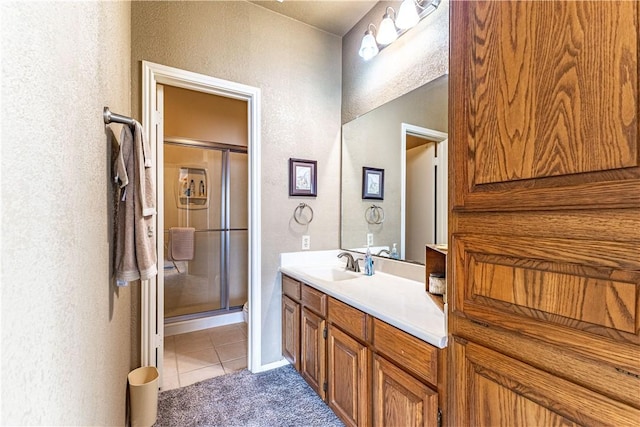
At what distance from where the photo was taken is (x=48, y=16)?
1.70 feet

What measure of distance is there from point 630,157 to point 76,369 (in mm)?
1306

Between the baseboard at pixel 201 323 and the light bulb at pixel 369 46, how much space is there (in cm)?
292

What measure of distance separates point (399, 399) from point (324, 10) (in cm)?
252

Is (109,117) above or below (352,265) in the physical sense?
above

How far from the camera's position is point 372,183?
2.23 metres

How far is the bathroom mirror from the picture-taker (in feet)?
5.53

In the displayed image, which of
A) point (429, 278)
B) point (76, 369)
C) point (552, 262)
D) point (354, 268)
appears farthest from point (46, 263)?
point (354, 268)

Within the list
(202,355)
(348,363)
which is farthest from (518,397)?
(202,355)

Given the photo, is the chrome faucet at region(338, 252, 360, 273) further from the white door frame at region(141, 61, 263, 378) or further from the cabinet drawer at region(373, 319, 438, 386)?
the cabinet drawer at region(373, 319, 438, 386)

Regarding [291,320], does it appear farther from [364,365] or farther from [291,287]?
[364,365]

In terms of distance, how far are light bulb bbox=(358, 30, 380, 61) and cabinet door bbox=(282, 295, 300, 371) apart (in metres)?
1.86

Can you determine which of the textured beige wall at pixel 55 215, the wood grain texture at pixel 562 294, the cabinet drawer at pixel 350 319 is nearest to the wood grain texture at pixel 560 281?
the wood grain texture at pixel 562 294

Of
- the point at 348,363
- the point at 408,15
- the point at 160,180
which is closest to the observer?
the point at 348,363

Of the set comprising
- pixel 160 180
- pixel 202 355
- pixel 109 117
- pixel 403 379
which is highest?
pixel 109 117
